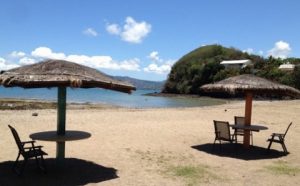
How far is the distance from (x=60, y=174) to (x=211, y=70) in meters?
72.5

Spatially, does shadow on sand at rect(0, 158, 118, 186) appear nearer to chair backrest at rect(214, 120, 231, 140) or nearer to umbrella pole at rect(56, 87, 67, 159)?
umbrella pole at rect(56, 87, 67, 159)

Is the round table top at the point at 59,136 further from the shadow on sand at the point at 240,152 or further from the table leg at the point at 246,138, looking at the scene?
the table leg at the point at 246,138

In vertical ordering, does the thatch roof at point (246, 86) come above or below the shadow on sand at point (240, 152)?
above

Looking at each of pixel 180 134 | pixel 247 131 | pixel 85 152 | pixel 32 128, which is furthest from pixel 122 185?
pixel 32 128

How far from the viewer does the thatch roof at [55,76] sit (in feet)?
21.9

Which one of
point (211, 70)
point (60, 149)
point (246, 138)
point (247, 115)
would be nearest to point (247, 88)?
point (247, 115)

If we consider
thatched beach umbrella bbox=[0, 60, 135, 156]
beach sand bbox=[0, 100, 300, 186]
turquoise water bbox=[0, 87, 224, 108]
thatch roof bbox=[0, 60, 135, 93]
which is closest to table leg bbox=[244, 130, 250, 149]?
beach sand bbox=[0, 100, 300, 186]

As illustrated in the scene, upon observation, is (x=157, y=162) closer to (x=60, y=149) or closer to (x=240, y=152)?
(x=60, y=149)

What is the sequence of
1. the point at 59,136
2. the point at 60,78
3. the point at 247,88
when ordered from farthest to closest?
the point at 247,88, the point at 59,136, the point at 60,78

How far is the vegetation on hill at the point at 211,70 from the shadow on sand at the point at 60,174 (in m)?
51.2

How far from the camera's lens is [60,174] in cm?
721

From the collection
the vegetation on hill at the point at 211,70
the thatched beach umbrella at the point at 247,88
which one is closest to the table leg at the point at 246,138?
the thatched beach umbrella at the point at 247,88

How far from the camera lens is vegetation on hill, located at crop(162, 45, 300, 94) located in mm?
62125

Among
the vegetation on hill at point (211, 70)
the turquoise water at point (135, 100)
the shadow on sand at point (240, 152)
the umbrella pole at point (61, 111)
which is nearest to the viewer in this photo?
the umbrella pole at point (61, 111)
